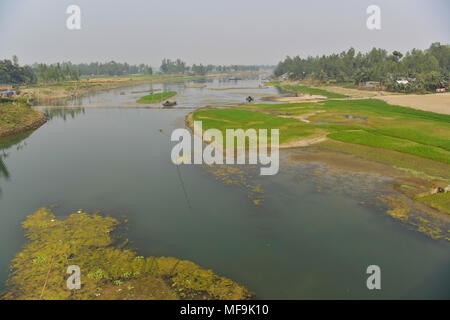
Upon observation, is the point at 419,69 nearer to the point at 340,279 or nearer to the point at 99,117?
the point at 99,117

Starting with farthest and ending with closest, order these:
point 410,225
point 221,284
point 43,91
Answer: point 43,91
point 410,225
point 221,284

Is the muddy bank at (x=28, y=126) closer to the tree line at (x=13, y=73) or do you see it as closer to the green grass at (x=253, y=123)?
the green grass at (x=253, y=123)

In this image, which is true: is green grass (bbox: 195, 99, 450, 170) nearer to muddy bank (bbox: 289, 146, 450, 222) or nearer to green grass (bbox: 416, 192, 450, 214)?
muddy bank (bbox: 289, 146, 450, 222)

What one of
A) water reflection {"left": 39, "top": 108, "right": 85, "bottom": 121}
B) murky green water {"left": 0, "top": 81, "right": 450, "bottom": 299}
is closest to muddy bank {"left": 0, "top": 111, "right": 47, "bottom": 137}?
water reflection {"left": 39, "top": 108, "right": 85, "bottom": 121}

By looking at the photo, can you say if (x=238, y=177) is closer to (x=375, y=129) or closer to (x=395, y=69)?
(x=375, y=129)

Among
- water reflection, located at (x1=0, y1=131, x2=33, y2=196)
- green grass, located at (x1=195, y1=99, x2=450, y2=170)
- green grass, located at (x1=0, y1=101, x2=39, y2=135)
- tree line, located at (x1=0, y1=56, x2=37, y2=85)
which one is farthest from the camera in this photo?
tree line, located at (x1=0, y1=56, x2=37, y2=85)

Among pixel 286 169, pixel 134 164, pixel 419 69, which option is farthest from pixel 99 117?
pixel 419 69

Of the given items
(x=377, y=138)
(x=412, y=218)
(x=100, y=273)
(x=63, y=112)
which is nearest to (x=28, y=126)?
(x=63, y=112)
